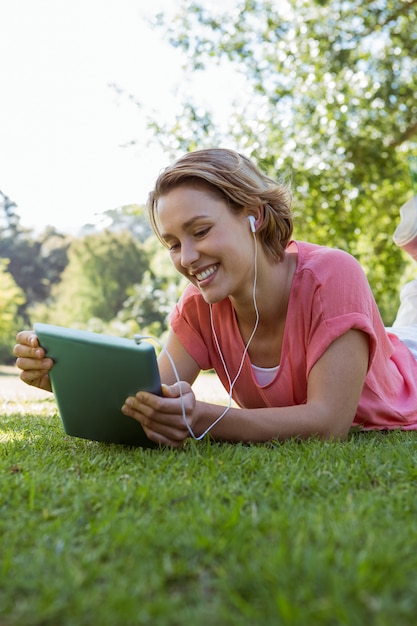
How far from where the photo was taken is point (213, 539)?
1382mm

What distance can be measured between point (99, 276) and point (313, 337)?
22.9 meters

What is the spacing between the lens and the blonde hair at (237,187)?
8.81 feet

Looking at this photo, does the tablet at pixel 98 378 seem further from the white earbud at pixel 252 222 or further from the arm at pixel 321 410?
the white earbud at pixel 252 222

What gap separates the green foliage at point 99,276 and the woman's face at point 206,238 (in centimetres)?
2155

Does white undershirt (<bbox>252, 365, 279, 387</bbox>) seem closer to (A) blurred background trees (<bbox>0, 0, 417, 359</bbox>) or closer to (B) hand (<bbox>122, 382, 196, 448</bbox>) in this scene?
(B) hand (<bbox>122, 382, 196, 448</bbox>)

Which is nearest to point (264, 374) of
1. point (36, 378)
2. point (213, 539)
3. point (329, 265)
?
point (329, 265)

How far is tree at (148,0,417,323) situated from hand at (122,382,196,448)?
28.8 ft

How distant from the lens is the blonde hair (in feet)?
8.81

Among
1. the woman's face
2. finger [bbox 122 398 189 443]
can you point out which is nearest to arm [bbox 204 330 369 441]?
finger [bbox 122 398 189 443]

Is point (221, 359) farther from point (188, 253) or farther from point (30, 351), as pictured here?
point (30, 351)

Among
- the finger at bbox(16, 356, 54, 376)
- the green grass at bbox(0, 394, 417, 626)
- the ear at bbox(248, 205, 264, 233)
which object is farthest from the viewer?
the ear at bbox(248, 205, 264, 233)

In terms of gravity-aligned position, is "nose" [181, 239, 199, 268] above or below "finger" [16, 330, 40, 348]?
above

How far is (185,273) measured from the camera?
2779 millimetres

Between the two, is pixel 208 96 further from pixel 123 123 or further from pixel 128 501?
pixel 128 501
